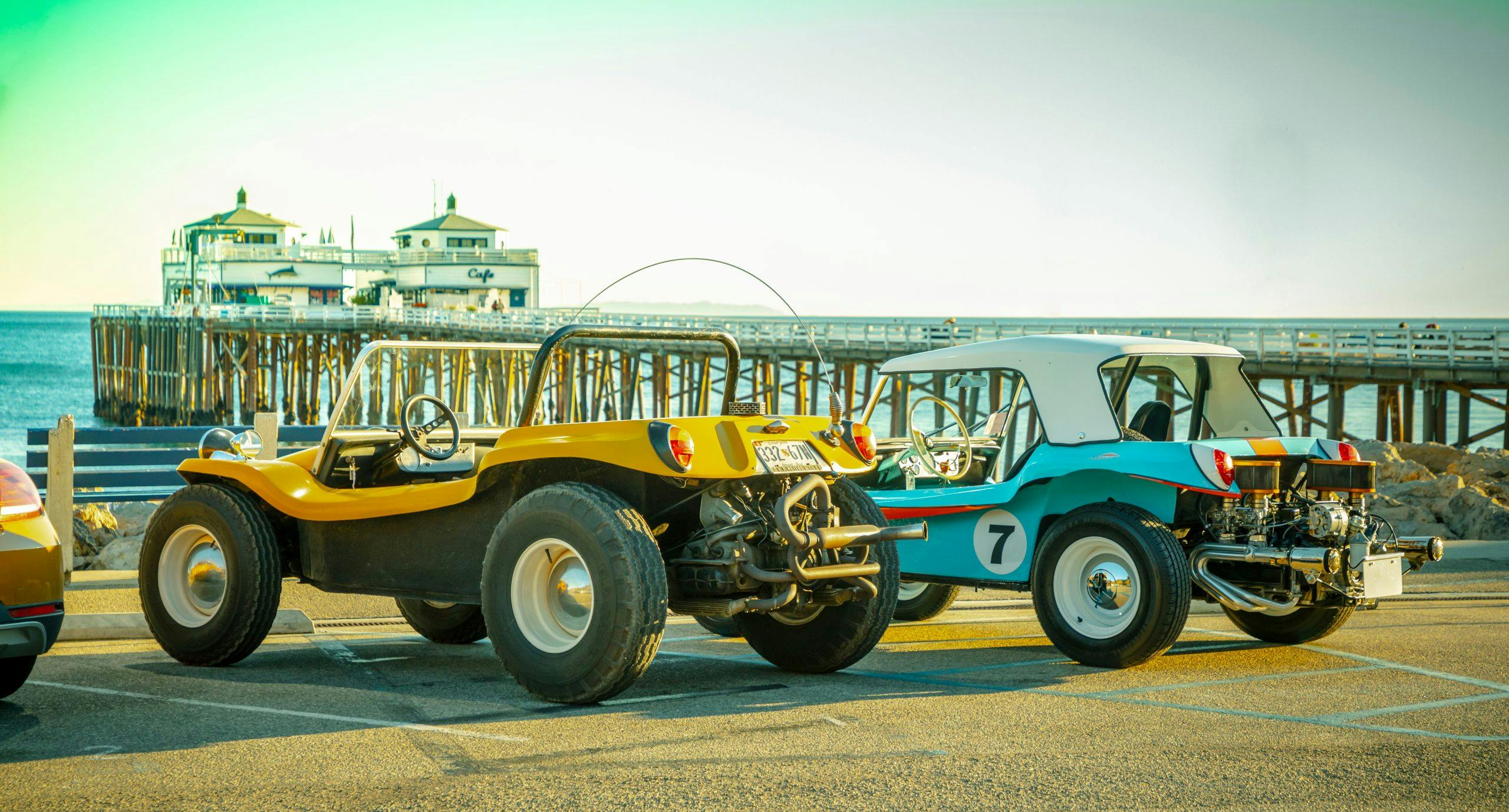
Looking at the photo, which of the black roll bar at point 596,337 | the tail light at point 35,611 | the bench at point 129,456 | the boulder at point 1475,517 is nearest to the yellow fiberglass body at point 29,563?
the tail light at point 35,611

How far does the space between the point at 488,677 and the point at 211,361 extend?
6453 cm

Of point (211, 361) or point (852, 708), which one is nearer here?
point (852, 708)

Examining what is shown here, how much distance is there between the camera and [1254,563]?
25.0 feet

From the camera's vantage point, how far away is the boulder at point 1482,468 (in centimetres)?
2212

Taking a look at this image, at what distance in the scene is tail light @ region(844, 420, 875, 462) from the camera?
6.89 m

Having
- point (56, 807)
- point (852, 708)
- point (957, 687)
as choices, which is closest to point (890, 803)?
point (852, 708)

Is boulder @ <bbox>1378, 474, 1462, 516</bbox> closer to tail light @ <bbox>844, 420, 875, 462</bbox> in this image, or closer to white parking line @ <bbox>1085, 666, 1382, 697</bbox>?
white parking line @ <bbox>1085, 666, 1382, 697</bbox>

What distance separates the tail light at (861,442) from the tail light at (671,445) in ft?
3.55

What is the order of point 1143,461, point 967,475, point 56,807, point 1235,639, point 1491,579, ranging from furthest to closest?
1. point 1491,579
2. point 967,475
3. point 1235,639
4. point 1143,461
5. point 56,807

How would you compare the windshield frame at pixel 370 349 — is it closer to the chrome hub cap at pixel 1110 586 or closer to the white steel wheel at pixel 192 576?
the white steel wheel at pixel 192 576

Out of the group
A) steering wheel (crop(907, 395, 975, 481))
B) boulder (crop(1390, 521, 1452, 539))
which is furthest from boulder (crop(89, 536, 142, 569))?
boulder (crop(1390, 521, 1452, 539))

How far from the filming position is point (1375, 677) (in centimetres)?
716

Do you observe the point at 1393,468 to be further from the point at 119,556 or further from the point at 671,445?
the point at 671,445

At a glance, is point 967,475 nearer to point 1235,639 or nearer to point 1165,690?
point 1235,639
